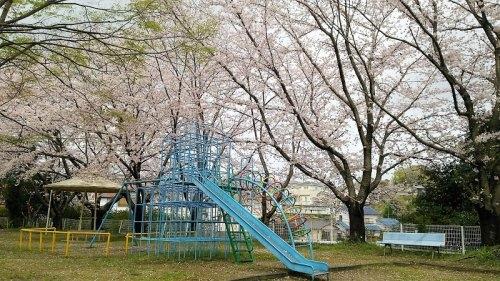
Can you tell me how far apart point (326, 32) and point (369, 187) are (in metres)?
4.77

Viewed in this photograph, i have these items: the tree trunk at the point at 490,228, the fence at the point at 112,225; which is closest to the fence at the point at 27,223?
the fence at the point at 112,225

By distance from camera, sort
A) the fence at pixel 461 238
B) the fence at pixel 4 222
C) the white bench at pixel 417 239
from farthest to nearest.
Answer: the fence at pixel 4 222 < the fence at pixel 461 238 < the white bench at pixel 417 239

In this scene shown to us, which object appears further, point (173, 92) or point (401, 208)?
point (401, 208)

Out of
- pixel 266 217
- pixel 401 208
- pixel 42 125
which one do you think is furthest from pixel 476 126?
pixel 401 208

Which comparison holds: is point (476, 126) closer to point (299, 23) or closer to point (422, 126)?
point (422, 126)

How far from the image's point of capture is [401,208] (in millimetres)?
28188

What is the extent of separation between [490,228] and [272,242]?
23.3ft

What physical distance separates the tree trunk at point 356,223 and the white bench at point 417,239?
6.09 feet

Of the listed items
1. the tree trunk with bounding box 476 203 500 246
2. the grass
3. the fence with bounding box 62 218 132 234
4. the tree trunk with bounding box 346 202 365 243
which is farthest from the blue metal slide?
the fence with bounding box 62 218 132 234

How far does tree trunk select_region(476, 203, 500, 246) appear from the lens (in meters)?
12.0

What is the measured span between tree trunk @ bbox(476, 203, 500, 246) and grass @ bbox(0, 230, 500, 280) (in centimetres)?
97

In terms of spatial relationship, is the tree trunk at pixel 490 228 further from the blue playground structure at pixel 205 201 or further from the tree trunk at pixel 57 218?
the tree trunk at pixel 57 218

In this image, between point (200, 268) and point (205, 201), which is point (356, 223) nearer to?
point (205, 201)

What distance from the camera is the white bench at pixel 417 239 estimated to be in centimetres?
1192
